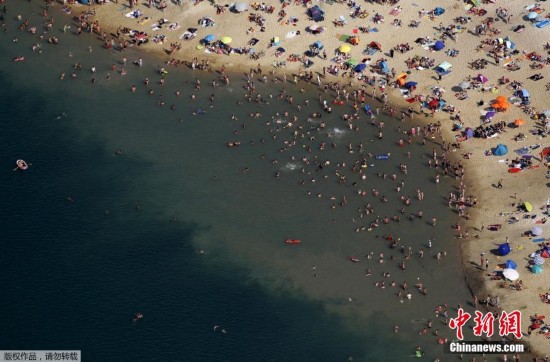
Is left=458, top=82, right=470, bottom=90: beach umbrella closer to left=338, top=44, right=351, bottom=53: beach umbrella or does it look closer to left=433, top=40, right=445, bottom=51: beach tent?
left=433, top=40, right=445, bottom=51: beach tent

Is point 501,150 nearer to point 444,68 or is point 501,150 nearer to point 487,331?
point 444,68

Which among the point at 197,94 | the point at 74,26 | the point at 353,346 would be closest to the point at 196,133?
the point at 197,94

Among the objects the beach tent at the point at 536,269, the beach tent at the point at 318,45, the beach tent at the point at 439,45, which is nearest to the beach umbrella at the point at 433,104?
the beach tent at the point at 439,45

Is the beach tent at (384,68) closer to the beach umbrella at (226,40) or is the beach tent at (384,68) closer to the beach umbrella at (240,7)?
the beach umbrella at (226,40)

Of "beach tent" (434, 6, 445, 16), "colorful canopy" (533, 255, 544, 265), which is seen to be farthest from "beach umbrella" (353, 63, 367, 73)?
"colorful canopy" (533, 255, 544, 265)

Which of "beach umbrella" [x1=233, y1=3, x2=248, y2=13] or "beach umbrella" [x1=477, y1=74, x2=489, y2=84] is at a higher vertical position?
"beach umbrella" [x1=233, y1=3, x2=248, y2=13]

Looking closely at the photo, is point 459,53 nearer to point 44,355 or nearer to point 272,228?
point 272,228
